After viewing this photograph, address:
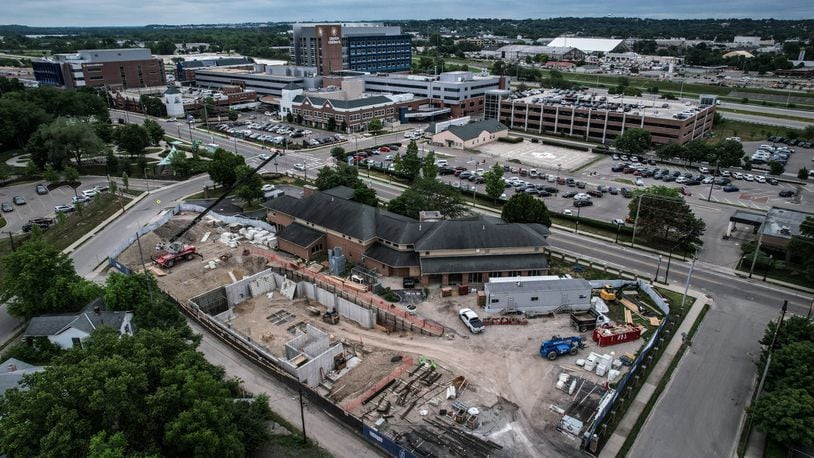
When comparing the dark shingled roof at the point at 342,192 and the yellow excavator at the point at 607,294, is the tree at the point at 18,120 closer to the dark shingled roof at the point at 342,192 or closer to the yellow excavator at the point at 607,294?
the dark shingled roof at the point at 342,192

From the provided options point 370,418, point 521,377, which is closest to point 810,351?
point 521,377

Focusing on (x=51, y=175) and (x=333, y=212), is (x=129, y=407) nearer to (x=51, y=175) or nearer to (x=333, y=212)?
(x=333, y=212)

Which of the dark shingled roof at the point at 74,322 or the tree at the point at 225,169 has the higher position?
the tree at the point at 225,169

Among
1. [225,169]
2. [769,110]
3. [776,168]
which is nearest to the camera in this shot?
[225,169]

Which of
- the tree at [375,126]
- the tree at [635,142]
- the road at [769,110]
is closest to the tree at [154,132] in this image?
the tree at [375,126]

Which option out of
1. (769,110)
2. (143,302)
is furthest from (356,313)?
(769,110)

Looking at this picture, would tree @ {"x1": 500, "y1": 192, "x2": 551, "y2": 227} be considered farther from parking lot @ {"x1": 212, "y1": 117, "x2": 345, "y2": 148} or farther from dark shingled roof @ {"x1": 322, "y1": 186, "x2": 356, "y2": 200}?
parking lot @ {"x1": 212, "y1": 117, "x2": 345, "y2": 148}
